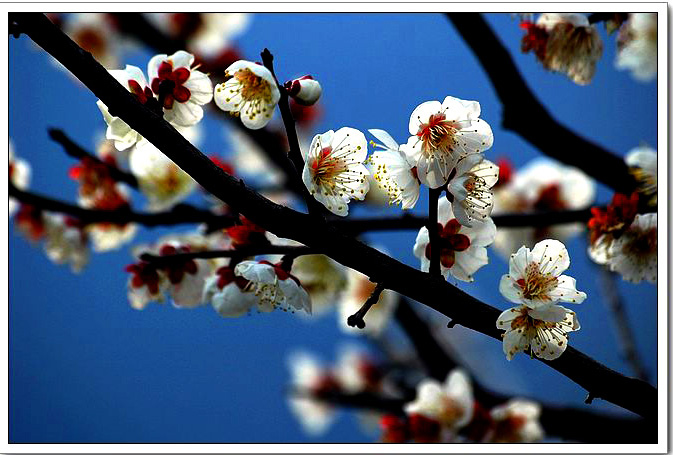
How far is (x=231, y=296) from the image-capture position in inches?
34.1

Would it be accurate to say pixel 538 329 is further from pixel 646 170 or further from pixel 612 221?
pixel 646 170

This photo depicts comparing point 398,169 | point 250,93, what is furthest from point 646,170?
point 250,93

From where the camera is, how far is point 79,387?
207 cm

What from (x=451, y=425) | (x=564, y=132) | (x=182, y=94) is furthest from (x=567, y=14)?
(x=451, y=425)

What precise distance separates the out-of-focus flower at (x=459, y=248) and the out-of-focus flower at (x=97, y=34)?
4.76 feet

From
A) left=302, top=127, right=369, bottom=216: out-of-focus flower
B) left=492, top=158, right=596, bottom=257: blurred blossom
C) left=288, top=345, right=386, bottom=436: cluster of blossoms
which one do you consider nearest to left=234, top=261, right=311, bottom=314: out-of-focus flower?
left=302, top=127, right=369, bottom=216: out-of-focus flower

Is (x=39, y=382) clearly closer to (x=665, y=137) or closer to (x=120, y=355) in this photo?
(x=120, y=355)

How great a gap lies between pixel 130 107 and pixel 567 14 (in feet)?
2.27

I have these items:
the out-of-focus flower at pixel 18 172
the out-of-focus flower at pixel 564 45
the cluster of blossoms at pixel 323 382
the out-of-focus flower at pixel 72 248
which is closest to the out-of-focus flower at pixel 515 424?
the out-of-focus flower at pixel 564 45

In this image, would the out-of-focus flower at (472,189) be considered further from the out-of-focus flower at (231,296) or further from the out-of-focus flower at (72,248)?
the out-of-focus flower at (72,248)

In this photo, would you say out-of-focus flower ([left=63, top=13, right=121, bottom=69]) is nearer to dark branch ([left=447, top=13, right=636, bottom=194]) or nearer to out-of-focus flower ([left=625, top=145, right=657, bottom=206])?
dark branch ([left=447, top=13, right=636, bottom=194])

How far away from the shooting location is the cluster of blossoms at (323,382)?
7.18 feet

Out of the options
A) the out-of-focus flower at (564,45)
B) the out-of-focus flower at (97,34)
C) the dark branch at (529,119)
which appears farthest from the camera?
the out-of-focus flower at (97,34)

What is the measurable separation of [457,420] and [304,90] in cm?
81
